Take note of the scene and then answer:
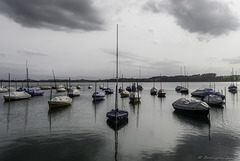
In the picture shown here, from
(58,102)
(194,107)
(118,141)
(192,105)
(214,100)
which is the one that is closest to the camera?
(118,141)

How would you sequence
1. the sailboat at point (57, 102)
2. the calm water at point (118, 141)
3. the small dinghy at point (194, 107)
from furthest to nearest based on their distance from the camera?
the sailboat at point (57, 102) → the small dinghy at point (194, 107) → the calm water at point (118, 141)

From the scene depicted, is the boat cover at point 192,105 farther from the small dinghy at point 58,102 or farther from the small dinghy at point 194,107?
the small dinghy at point 58,102

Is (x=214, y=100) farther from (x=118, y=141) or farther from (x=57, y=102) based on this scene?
(x=57, y=102)

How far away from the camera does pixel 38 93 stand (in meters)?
78.4

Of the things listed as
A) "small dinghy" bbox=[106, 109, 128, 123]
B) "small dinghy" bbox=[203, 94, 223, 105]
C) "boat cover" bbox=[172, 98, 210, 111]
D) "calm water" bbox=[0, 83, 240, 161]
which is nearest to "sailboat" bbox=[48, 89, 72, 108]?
"calm water" bbox=[0, 83, 240, 161]

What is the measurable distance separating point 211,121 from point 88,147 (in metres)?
23.8

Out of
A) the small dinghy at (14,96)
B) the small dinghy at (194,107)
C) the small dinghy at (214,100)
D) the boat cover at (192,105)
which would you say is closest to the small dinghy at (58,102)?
the small dinghy at (14,96)

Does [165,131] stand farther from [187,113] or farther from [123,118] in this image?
[187,113]

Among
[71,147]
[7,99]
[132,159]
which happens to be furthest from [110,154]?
[7,99]

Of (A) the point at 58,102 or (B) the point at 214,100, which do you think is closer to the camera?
(A) the point at 58,102

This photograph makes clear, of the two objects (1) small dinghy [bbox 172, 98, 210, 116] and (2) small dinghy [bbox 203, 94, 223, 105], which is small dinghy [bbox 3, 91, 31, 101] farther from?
(2) small dinghy [bbox 203, 94, 223, 105]

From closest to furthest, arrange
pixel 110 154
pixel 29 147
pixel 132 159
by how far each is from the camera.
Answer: pixel 132 159, pixel 110 154, pixel 29 147

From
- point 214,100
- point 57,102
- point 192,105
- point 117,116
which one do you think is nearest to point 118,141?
point 117,116

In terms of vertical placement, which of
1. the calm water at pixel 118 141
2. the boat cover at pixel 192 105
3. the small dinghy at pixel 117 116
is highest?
the boat cover at pixel 192 105
